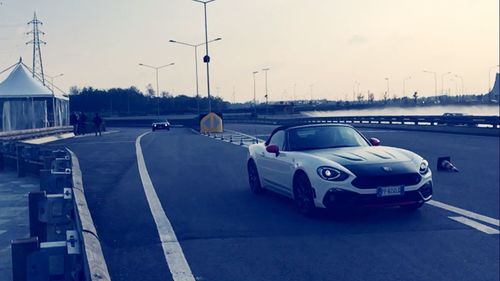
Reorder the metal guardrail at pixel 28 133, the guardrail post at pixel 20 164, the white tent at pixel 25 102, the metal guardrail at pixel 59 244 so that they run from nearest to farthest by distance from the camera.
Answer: the metal guardrail at pixel 59 244 < the guardrail post at pixel 20 164 < the metal guardrail at pixel 28 133 < the white tent at pixel 25 102

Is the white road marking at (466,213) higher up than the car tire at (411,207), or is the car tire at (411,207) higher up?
the car tire at (411,207)

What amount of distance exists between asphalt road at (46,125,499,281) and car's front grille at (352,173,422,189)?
532mm

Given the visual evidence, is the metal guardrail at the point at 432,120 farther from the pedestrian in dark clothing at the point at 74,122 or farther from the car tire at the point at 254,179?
the car tire at the point at 254,179

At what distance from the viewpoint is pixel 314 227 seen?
26.9 ft

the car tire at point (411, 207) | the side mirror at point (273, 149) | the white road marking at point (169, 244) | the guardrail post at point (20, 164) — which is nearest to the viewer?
the white road marking at point (169, 244)

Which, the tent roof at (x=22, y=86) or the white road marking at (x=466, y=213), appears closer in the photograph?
the white road marking at (x=466, y=213)

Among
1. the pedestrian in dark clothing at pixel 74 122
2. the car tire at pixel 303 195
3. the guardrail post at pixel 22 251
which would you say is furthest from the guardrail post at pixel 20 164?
the pedestrian in dark clothing at pixel 74 122

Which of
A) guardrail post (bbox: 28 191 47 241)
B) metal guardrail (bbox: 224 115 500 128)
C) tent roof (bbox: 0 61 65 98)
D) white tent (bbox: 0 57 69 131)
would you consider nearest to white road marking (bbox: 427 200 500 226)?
guardrail post (bbox: 28 191 47 241)

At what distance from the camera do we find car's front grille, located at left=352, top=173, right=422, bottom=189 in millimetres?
8297

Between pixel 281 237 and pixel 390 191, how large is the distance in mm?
1793

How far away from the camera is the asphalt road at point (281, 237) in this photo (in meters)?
6.10

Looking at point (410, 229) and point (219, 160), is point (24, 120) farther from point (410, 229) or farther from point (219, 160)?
point (410, 229)

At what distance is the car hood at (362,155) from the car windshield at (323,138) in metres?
0.32

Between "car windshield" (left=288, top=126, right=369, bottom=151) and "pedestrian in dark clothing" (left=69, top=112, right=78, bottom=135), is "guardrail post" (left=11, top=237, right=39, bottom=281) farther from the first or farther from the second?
"pedestrian in dark clothing" (left=69, top=112, right=78, bottom=135)
